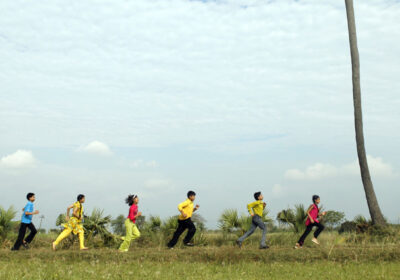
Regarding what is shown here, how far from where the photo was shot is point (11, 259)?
592 inches

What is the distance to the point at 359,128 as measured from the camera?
20.1m

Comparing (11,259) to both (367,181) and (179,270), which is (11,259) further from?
(367,181)

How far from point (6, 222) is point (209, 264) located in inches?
385

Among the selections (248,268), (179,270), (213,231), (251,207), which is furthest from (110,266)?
(213,231)

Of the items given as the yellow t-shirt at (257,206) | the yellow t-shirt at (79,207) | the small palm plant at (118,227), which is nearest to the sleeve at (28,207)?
the yellow t-shirt at (79,207)

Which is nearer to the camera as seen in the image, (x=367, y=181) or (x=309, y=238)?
(x=309, y=238)

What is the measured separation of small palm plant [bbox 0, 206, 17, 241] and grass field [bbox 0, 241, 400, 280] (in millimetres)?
3047

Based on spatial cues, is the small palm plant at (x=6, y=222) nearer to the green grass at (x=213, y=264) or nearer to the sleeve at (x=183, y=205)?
the green grass at (x=213, y=264)

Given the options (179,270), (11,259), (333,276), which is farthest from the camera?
(11,259)

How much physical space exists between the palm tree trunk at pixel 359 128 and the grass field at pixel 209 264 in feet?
14.2

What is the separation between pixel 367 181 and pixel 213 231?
6.65 m

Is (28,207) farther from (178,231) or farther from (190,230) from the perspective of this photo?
(190,230)

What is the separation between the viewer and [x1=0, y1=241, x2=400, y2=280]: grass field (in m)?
11.3

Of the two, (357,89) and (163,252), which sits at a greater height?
A: (357,89)
